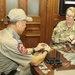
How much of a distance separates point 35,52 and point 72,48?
501mm

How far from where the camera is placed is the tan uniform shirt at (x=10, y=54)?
184cm

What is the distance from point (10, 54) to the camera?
73.4 inches

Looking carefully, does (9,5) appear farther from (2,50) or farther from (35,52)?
(2,50)

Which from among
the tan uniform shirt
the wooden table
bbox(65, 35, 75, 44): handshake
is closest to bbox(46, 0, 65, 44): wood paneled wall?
bbox(65, 35, 75, 44): handshake

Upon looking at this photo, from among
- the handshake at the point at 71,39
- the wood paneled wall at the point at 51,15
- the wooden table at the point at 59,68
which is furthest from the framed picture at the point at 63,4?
the wooden table at the point at 59,68

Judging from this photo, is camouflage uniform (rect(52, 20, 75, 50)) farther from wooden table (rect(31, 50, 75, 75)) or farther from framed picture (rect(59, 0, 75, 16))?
framed picture (rect(59, 0, 75, 16))

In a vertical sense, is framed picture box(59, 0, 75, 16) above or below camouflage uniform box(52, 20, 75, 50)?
above

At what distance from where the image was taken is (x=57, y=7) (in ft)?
12.4

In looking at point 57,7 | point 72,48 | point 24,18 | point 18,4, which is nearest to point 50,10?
point 57,7

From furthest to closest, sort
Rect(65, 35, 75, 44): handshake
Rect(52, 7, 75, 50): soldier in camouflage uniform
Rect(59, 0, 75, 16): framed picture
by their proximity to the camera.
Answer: Rect(59, 0, 75, 16): framed picture
Rect(52, 7, 75, 50): soldier in camouflage uniform
Rect(65, 35, 75, 44): handshake

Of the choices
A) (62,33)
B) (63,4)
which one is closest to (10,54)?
(62,33)

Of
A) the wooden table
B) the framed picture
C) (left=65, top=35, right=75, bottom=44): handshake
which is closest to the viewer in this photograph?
the wooden table

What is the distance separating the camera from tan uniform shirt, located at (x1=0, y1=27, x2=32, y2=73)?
184 cm

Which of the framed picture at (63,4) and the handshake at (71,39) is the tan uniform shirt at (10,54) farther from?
the framed picture at (63,4)
